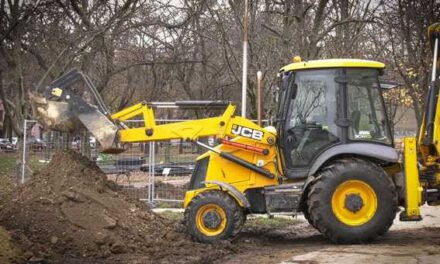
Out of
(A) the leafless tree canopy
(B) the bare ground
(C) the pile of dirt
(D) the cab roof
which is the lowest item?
(B) the bare ground

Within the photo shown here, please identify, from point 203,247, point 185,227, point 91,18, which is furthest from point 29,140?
point 203,247

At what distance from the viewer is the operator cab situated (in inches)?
379

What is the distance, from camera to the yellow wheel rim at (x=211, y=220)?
952 cm

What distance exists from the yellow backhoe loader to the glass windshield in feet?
0.05

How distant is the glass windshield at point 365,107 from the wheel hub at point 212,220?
7.90 feet

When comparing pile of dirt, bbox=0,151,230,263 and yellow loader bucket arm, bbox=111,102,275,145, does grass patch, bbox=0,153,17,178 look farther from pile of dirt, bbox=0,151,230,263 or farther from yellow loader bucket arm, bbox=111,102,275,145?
yellow loader bucket arm, bbox=111,102,275,145

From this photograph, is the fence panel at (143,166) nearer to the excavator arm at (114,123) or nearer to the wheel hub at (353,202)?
the excavator arm at (114,123)

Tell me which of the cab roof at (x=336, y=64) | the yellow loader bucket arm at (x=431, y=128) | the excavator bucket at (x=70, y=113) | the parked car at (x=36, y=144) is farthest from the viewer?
the parked car at (x=36, y=144)

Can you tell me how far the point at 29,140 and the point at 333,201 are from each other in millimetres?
8935

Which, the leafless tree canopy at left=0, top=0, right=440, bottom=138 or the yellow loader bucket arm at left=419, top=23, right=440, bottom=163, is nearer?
the yellow loader bucket arm at left=419, top=23, right=440, bottom=163

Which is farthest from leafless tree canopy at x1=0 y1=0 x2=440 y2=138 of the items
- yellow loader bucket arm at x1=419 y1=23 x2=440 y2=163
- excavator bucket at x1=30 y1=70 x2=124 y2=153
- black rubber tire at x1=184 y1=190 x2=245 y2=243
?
black rubber tire at x1=184 y1=190 x2=245 y2=243

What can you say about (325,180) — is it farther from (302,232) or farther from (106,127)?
(106,127)

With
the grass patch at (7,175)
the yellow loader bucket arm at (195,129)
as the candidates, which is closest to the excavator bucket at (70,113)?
the yellow loader bucket arm at (195,129)

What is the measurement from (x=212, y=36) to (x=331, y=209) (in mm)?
13749
